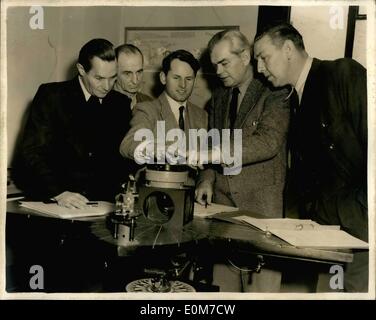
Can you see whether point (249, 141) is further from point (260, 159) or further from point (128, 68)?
point (128, 68)

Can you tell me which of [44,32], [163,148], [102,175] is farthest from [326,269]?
[44,32]

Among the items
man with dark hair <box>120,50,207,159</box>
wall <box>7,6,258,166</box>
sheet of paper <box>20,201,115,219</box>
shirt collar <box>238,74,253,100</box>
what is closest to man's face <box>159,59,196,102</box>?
man with dark hair <box>120,50,207,159</box>

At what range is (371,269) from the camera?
1.81m

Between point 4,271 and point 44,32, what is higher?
point 44,32

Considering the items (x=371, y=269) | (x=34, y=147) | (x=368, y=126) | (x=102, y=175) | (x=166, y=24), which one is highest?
(x=166, y=24)

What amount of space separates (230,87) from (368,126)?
950 mm

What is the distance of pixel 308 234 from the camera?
164 cm

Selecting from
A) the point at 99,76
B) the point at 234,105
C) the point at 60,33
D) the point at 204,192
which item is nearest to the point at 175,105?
the point at 234,105

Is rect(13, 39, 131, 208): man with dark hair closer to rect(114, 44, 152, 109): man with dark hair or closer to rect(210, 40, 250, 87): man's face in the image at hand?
rect(114, 44, 152, 109): man with dark hair

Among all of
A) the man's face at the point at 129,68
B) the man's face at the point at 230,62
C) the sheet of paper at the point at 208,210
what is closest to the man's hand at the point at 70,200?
the sheet of paper at the point at 208,210

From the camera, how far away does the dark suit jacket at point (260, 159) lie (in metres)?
2.31

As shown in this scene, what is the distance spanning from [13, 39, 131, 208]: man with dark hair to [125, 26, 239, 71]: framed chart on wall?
97 centimetres

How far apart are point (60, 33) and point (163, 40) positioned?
1014 millimetres
